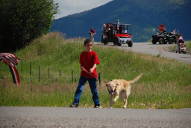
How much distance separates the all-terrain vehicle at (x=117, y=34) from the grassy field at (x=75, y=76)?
16.4ft

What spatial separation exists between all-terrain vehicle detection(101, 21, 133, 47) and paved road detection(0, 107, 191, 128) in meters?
37.6

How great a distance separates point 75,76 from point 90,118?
2147cm

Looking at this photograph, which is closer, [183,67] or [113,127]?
[113,127]

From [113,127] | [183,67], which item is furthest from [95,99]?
[183,67]

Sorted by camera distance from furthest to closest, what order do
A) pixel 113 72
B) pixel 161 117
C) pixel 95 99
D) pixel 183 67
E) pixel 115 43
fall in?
pixel 115 43 → pixel 113 72 → pixel 183 67 → pixel 95 99 → pixel 161 117

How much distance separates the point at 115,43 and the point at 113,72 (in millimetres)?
15965

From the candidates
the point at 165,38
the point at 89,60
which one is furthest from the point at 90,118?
the point at 165,38

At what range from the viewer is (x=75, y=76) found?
110 feet

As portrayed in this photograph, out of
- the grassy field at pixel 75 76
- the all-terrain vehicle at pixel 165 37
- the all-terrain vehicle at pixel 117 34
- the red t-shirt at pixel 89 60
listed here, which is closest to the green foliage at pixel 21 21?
the grassy field at pixel 75 76

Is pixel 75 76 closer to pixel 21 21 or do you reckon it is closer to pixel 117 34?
pixel 21 21

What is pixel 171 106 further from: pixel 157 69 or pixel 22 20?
pixel 22 20

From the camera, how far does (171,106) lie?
15023 millimetres

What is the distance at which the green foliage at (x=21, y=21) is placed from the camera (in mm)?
45562

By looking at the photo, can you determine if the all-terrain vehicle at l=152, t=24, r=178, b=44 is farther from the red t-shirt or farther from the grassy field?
the red t-shirt
